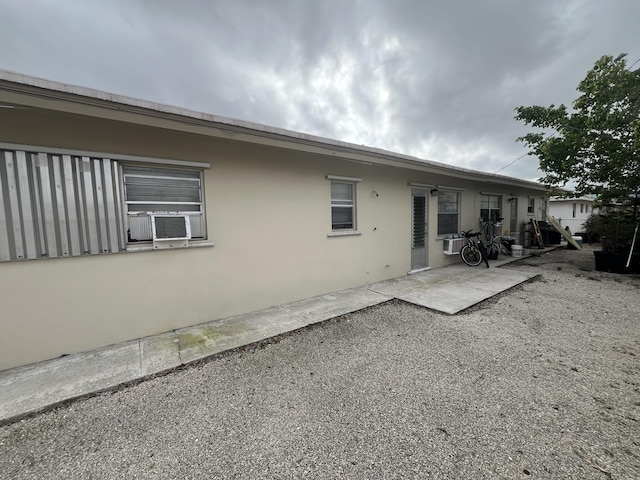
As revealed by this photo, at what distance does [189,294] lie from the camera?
11.7ft

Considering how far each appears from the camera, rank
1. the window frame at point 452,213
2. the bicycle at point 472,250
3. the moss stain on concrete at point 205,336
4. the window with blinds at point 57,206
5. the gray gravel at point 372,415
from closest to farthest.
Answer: the gray gravel at point 372,415, the window with blinds at point 57,206, the moss stain on concrete at point 205,336, the window frame at point 452,213, the bicycle at point 472,250

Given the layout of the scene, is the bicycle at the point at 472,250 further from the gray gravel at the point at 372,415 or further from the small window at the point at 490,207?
the gray gravel at the point at 372,415

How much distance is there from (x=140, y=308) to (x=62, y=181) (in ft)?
5.58

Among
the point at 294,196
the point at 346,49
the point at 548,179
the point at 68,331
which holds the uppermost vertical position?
the point at 346,49

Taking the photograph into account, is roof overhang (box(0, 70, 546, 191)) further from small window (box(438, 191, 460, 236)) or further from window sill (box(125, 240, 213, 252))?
small window (box(438, 191, 460, 236))

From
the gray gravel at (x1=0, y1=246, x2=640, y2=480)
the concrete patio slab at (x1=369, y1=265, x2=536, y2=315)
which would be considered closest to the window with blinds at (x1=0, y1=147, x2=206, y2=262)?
the gray gravel at (x1=0, y1=246, x2=640, y2=480)

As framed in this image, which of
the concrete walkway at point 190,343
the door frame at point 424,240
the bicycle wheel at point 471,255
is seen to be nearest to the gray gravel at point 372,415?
the concrete walkway at point 190,343

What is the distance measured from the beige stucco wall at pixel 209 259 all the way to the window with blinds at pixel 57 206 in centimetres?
15

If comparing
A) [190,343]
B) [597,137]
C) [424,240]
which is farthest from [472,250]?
[190,343]

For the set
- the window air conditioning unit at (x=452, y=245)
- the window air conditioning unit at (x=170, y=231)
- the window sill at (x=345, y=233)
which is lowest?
the window air conditioning unit at (x=452, y=245)

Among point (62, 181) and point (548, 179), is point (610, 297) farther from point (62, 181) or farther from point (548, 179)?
point (62, 181)

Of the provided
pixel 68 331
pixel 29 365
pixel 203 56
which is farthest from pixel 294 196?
pixel 203 56

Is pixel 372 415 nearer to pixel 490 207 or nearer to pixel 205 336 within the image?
pixel 205 336

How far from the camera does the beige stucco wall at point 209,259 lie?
8.79 feet
